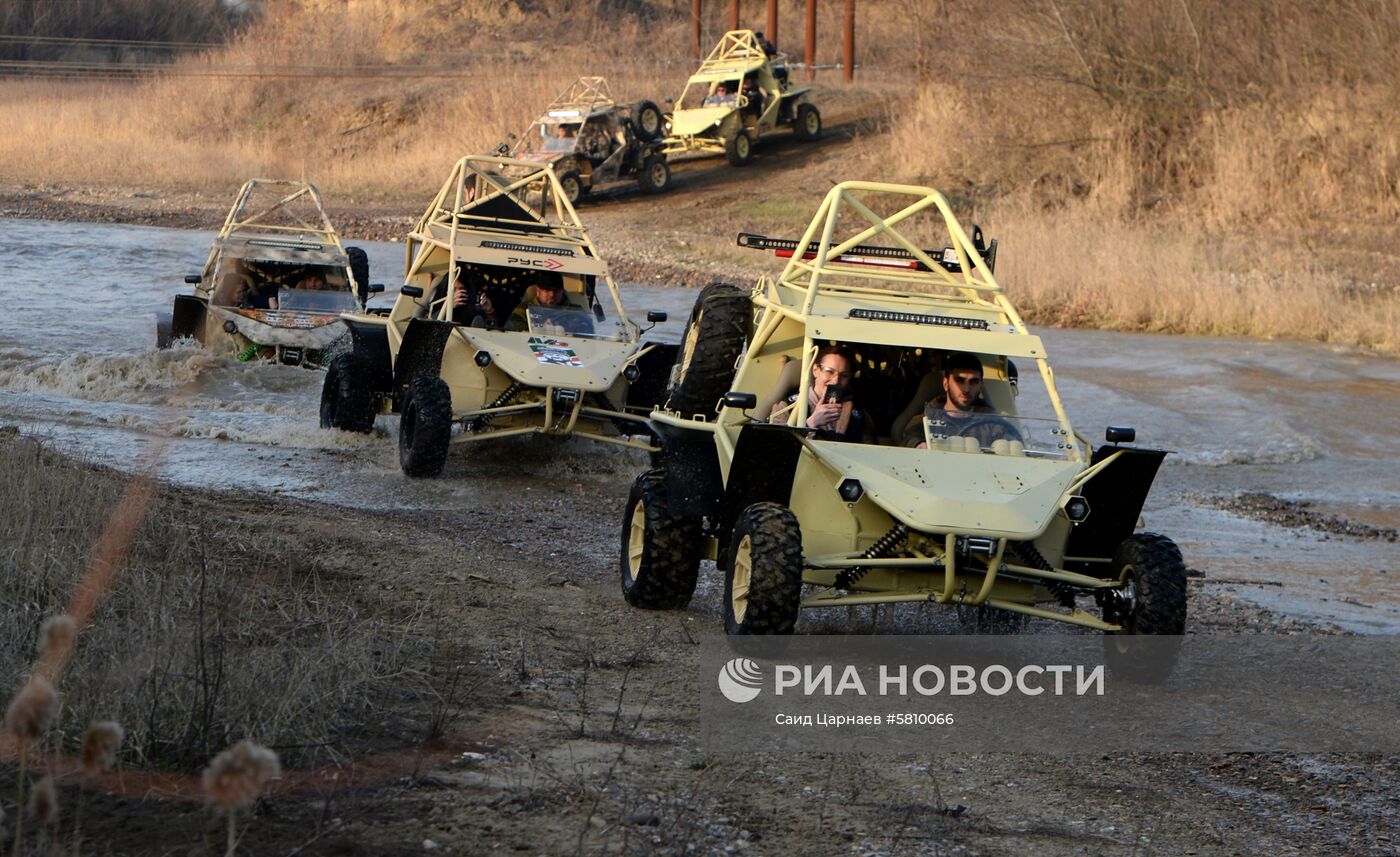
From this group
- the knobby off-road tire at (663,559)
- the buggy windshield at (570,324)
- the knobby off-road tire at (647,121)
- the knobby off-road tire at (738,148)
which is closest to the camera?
the knobby off-road tire at (663,559)

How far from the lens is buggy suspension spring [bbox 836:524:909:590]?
677cm

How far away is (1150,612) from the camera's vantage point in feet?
21.6

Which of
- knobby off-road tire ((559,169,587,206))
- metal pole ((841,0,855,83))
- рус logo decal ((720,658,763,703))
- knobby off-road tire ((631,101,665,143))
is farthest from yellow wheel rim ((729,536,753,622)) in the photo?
metal pole ((841,0,855,83))

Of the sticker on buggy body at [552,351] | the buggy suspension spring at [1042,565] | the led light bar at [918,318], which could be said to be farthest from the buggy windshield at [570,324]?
the buggy suspension spring at [1042,565]

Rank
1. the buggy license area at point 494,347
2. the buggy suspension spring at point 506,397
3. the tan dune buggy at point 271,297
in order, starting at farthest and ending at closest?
1. the tan dune buggy at point 271,297
2. the buggy suspension spring at point 506,397
3. the buggy license area at point 494,347

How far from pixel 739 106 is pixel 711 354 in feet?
88.5

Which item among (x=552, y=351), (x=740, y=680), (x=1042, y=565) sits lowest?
(x=552, y=351)

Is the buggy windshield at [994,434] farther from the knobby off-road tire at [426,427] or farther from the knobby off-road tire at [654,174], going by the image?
the knobby off-road tire at [654,174]

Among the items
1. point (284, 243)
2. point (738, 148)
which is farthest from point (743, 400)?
point (738, 148)

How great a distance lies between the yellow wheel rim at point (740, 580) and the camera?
265 inches

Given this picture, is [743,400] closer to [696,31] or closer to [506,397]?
[506,397]

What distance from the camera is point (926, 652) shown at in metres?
7.15

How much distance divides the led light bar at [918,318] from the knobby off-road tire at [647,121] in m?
26.1

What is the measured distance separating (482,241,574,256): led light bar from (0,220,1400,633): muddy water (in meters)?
1.41
